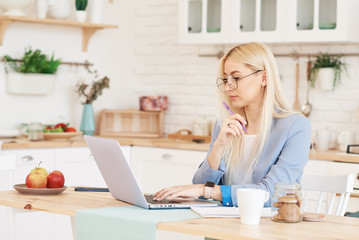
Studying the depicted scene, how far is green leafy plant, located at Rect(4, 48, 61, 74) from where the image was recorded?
4.67m

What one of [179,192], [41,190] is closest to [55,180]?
[41,190]

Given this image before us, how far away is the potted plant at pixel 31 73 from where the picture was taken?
15.3 feet

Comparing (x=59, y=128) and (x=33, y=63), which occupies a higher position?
(x=33, y=63)

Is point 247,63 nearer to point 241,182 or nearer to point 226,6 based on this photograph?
point 241,182

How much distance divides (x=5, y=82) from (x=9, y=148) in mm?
767

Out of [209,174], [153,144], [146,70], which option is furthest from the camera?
[146,70]

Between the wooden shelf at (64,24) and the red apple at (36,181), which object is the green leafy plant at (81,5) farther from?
the red apple at (36,181)

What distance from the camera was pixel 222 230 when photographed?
1876 millimetres

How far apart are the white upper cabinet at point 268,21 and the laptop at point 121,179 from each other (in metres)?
2.09

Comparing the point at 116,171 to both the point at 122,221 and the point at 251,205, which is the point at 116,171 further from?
the point at 251,205

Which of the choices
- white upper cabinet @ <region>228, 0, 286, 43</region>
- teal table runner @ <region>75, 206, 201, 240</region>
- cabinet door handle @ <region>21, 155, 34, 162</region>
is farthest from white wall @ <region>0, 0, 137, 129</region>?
teal table runner @ <region>75, 206, 201, 240</region>

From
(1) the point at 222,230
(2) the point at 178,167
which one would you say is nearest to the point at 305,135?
(1) the point at 222,230

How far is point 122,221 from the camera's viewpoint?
205 cm

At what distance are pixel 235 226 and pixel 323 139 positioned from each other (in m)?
2.53
